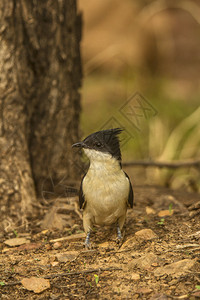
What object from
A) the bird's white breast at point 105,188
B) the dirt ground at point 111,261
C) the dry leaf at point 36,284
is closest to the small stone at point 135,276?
Answer: the dirt ground at point 111,261

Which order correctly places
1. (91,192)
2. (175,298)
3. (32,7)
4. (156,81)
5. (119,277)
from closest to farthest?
(175,298), (119,277), (91,192), (32,7), (156,81)

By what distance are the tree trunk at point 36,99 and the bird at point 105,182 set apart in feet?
3.23

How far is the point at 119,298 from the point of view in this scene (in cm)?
276

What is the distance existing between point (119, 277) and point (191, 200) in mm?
1980

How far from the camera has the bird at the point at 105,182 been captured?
356 centimetres

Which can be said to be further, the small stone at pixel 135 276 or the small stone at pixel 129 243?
the small stone at pixel 129 243

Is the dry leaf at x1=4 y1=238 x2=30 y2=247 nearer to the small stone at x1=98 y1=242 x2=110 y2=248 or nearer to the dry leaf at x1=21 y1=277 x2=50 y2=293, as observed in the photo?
the small stone at x1=98 y1=242 x2=110 y2=248

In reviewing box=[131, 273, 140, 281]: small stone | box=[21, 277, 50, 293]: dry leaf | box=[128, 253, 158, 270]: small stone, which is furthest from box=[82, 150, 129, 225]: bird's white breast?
box=[21, 277, 50, 293]: dry leaf

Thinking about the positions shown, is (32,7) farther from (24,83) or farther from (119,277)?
(119,277)

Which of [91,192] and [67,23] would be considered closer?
[91,192]

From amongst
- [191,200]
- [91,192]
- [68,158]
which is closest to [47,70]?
[68,158]

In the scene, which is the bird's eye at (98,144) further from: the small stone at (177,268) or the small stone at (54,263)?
the small stone at (177,268)

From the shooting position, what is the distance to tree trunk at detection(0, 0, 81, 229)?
4289mm

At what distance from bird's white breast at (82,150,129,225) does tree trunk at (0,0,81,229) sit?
3.42ft
